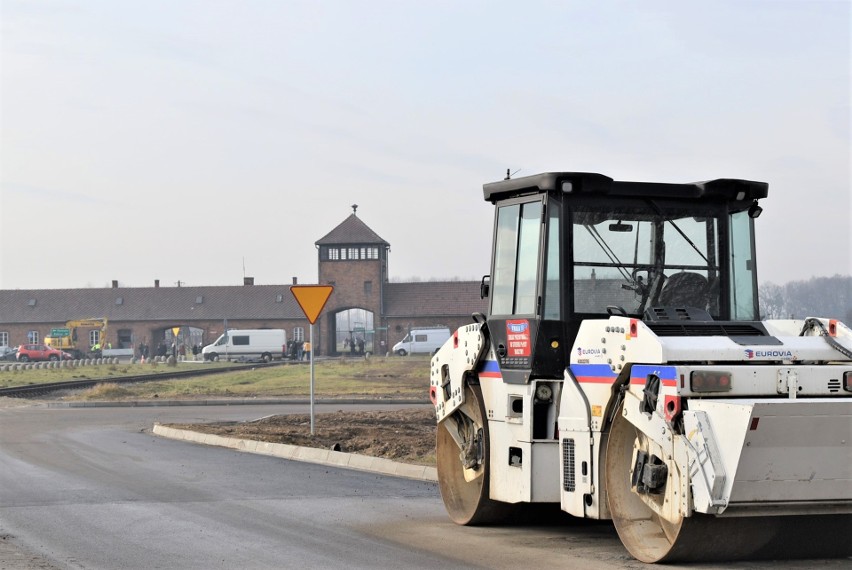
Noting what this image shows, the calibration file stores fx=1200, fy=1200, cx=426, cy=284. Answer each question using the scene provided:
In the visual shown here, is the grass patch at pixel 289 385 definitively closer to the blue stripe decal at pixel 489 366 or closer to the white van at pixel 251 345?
the white van at pixel 251 345

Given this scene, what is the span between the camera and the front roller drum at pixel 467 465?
10.9 metres

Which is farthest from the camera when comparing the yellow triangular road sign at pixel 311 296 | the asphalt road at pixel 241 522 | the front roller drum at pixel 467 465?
the yellow triangular road sign at pixel 311 296

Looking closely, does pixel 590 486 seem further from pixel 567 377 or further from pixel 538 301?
pixel 538 301

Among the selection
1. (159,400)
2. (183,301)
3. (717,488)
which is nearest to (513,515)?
(717,488)

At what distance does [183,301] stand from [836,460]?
320 ft

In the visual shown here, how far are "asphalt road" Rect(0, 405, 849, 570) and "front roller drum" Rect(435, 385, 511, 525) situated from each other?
0.67 feet

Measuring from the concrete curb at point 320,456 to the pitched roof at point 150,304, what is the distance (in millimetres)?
76328

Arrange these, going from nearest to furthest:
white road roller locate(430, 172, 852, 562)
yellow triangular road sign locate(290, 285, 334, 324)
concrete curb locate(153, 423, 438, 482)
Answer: white road roller locate(430, 172, 852, 562), concrete curb locate(153, 423, 438, 482), yellow triangular road sign locate(290, 285, 334, 324)

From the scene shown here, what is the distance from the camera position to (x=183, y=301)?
103m

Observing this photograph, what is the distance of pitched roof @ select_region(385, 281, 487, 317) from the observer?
95.2 meters

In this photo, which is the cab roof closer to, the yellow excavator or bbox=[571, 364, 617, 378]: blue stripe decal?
bbox=[571, 364, 617, 378]: blue stripe decal

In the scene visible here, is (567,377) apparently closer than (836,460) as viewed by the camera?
No

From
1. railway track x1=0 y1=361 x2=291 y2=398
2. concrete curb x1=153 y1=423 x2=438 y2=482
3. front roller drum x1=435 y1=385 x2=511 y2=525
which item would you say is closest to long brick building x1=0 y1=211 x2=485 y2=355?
railway track x1=0 y1=361 x2=291 y2=398

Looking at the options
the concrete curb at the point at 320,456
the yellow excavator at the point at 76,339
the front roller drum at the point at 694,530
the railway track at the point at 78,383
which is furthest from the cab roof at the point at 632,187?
the yellow excavator at the point at 76,339
